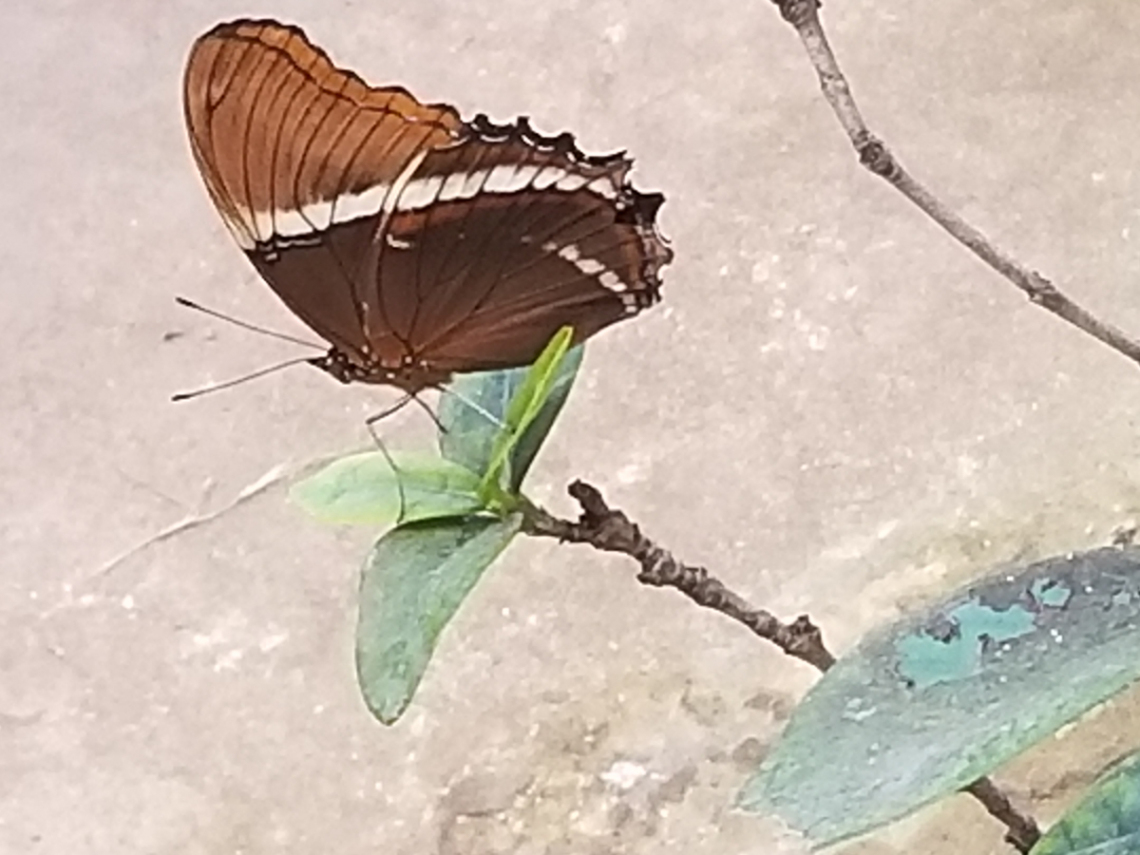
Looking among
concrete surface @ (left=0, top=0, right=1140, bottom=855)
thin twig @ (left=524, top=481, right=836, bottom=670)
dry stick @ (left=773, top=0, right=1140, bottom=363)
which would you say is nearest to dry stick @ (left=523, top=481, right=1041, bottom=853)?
thin twig @ (left=524, top=481, right=836, bottom=670)

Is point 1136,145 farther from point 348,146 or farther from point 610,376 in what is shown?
point 348,146

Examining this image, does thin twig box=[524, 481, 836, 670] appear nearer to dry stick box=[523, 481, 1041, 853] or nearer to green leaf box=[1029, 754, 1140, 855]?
dry stick box=[523, 481, 1041, 853]

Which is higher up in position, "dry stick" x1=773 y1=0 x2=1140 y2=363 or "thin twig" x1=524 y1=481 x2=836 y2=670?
"dry stick" x1=773 y1=0 x2=1140 y2=363

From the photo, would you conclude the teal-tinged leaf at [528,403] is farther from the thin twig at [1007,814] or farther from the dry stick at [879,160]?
the thin twig at [1007,814]

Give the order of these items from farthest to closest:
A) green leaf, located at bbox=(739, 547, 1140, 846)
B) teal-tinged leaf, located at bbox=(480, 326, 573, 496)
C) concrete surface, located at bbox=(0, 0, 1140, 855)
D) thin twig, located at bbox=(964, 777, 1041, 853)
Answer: concrete surface, located at bbox=(0, 0, 1140, 855)
thin twig, located at bbox=(964, 777, 1041, 853)
teal-tinged leaf, located at bbox=(480, 326, 573, 496)
green leaf, located at bbox=(739, 547, 1140, 846)

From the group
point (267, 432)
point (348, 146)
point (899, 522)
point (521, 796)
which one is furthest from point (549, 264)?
point (267, 432)
